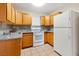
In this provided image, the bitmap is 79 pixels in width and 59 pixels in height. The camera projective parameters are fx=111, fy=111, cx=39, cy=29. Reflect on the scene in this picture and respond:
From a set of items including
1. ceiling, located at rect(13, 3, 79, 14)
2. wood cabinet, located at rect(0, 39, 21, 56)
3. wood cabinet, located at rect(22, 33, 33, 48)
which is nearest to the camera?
wood cabinet, located at rect(0, 39, 21, 56)

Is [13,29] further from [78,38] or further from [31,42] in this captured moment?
[78,38]

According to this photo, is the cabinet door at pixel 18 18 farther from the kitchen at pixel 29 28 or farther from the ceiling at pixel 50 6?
the ceiling at pixel 50 6

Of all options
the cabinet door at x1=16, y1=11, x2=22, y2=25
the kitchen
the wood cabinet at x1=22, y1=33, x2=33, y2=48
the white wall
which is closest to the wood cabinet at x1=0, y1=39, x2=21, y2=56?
the kitchen

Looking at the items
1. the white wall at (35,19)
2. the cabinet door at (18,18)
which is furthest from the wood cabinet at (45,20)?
the cabinet door at (18,18)

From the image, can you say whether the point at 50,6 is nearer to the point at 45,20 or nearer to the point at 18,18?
the point at 45,20

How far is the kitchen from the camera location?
2.77 m

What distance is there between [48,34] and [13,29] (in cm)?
203

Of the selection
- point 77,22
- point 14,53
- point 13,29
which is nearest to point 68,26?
point 77,22

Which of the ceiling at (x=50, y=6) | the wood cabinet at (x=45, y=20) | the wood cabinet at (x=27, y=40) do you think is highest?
the ceiling at (x=50, y=6)

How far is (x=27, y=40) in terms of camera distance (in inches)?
213

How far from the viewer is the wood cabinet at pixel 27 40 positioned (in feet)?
17.2

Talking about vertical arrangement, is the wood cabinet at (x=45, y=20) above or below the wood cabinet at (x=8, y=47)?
above

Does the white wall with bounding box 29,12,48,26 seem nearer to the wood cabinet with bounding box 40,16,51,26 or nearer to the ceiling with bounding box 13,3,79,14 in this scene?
the wood cabinet with bounding box 40,16,51,26

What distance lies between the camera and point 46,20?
271 inches
